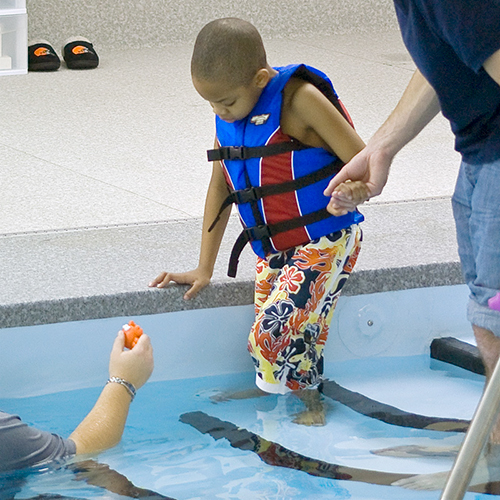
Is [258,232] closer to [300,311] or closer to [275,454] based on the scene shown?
[300,311]

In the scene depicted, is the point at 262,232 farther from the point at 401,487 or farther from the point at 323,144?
the point at 401,487

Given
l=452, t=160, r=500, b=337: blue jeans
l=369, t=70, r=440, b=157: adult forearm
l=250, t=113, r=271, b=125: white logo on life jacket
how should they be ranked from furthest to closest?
1. l=250, t=113, r=271, b=125: white logo on life jacket
2. l=369, t=70, r=440, b=157: adult forearm
3. l=452, t=160, r=500, b=337: blue jeans

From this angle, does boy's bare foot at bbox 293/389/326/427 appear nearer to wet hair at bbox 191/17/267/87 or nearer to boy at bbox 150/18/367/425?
boy at bbox 150/18/367/425

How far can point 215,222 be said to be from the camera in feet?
8.86

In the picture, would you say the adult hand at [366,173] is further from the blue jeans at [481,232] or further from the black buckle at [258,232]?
the black buckle at [258,232]

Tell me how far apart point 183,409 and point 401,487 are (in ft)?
2.42

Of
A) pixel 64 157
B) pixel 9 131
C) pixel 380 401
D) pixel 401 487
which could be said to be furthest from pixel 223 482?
pixel 9 131

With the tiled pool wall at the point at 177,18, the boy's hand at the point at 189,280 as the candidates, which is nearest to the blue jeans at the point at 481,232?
the boy's hand at the point at 189,280

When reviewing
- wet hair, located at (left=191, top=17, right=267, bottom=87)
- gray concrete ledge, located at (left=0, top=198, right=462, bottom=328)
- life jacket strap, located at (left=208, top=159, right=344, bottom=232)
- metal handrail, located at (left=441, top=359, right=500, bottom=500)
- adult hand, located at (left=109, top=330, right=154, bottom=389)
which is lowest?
adult hand, located at (left=109, top=330, right=154, bottom=389)

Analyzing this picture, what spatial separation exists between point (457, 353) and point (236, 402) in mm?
708

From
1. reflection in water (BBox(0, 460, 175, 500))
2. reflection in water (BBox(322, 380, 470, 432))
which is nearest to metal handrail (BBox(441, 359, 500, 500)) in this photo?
reflection in water (BBox(0, 460, 175, 500))

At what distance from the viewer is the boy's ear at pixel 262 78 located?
8.20 feet

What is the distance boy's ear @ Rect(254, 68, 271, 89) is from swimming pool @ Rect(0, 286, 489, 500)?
26.6 inches

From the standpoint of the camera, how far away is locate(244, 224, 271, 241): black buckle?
8.63 ft
